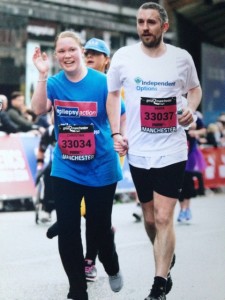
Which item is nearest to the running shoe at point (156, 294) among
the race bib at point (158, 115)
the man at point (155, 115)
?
the man at point (155, 115)

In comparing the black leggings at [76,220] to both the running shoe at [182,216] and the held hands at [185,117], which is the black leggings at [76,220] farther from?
the running shoe at [182,216]

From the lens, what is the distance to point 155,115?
21.7ft

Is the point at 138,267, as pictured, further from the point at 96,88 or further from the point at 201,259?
the point at 96,88

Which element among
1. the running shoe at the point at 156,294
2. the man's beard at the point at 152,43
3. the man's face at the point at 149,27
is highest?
the man's face at the point at 149,27

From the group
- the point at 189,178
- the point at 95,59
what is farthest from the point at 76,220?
Result: the point at 189,178

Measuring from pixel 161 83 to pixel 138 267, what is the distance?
261 centimetres

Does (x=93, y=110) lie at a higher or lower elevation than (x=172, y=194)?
higher

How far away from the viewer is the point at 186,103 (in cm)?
686

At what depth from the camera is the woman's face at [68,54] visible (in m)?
6.45

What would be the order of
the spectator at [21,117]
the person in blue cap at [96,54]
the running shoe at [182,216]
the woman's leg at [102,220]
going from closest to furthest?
the woman's leg at [102,220]
the person in blue cap at [96,54]
the running shoe at [182,216]
the spectator at [21,117]

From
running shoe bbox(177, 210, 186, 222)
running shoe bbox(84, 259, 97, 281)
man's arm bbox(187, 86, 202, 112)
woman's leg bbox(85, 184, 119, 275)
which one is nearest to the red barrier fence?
running shoe bbox(177, 210, 186, 222)

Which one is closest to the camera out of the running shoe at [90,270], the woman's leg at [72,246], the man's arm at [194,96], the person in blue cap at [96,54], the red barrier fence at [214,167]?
the woman's leg at [72,246]

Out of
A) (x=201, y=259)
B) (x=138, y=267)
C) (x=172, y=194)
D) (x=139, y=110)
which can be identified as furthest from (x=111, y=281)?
(x=201, y=259)

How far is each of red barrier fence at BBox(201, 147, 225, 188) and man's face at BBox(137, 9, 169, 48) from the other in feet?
48.2
